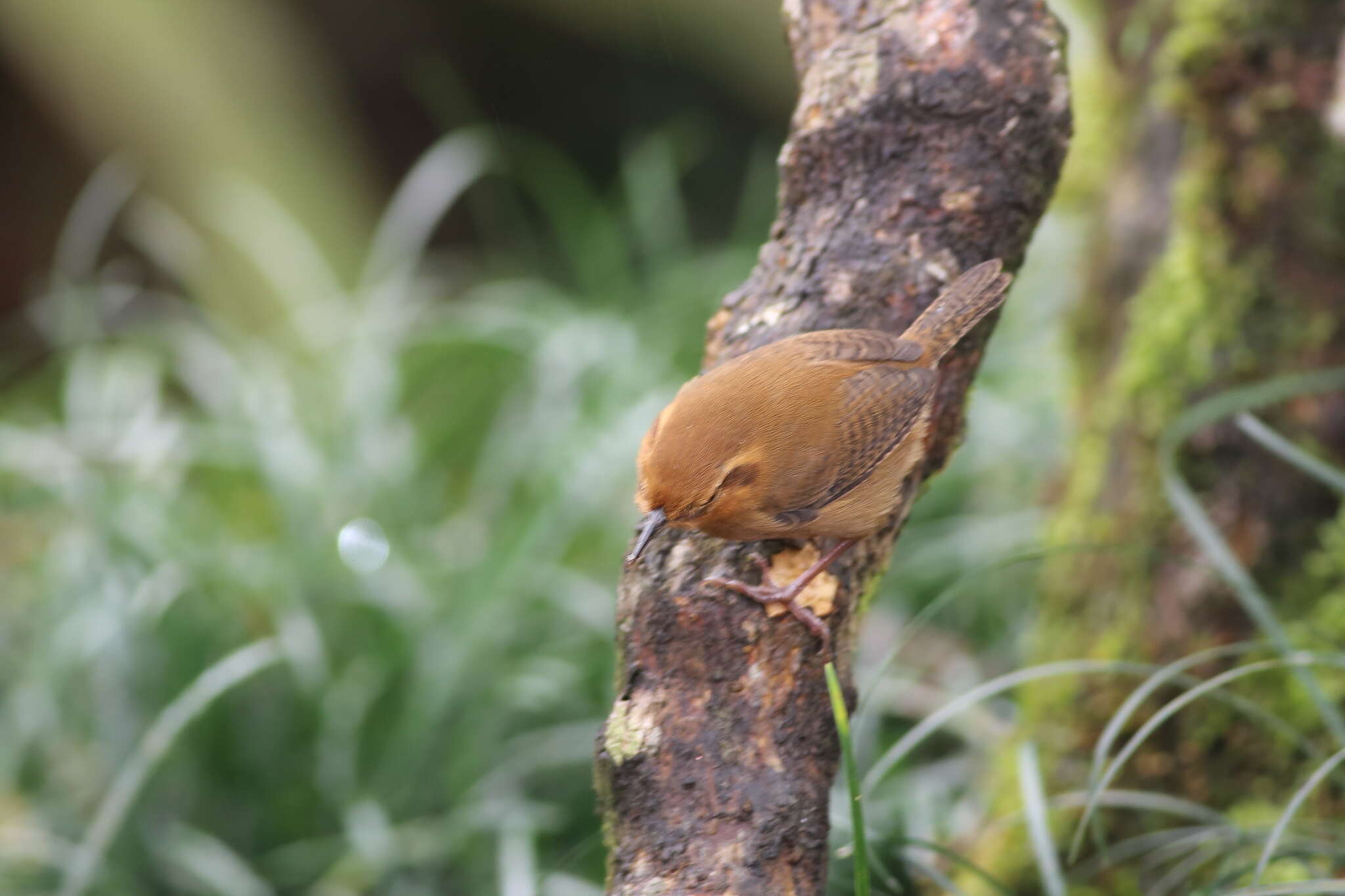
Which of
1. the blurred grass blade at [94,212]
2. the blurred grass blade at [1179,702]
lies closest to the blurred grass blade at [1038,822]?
the blurred grass blade at [1179,702]

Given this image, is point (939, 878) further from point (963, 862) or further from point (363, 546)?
point (363, 546)

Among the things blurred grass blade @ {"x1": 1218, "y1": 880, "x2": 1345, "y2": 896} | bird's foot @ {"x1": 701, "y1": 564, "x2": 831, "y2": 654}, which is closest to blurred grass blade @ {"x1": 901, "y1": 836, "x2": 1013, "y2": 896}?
blurred grass blade @ {"x1": 1218, "y1": 880, "x2": 1345, "y2": 896}

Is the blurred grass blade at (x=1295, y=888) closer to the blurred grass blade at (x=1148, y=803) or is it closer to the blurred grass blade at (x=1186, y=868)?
the blurred grass blade at (x=1186, y=868)

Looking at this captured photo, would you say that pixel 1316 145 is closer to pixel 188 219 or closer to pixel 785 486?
pixel 785 486

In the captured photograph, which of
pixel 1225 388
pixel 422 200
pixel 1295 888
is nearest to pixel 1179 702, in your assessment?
pixel 1295 888

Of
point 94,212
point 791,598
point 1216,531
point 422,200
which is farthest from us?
point 94,212

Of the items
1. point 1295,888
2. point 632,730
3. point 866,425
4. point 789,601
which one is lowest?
point 1295,888

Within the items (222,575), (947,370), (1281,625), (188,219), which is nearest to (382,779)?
(222,575)
